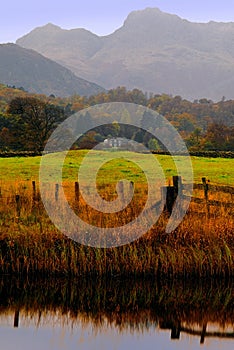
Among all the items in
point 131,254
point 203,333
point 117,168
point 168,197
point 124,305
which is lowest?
point 203,333

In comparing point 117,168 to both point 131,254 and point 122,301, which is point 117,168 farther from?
point 122,301

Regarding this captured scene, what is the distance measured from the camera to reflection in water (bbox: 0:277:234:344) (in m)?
16.2

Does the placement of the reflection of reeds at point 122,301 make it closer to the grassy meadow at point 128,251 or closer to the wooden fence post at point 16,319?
the wooden fence post at point 16,319

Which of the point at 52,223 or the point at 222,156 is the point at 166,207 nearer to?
the point at 52,223

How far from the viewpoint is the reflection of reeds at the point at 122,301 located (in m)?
16.6

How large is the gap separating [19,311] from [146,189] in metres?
14.4

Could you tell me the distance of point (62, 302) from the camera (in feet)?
57.7

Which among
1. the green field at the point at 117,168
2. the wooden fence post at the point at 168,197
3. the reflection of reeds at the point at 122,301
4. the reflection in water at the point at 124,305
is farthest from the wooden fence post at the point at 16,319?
the green field at the point at 117,168

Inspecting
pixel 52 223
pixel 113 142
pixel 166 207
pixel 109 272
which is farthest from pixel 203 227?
pixel 113 142

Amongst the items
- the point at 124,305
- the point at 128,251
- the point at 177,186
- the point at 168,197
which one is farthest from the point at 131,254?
the point at 177,186

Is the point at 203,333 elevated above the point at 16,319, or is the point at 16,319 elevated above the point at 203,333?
the point at 16,319

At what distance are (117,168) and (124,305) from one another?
30.8 metres

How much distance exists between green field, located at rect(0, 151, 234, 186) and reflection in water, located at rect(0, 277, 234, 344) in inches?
821

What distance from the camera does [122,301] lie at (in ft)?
58.5
